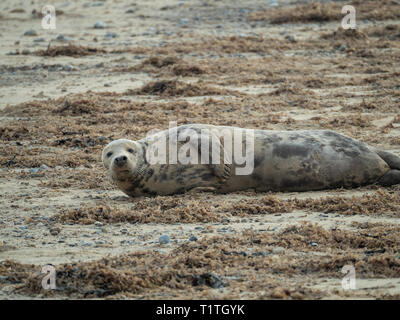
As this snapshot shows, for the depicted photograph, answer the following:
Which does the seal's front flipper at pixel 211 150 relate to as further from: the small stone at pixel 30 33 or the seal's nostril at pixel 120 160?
the small stone at pixel 30 33

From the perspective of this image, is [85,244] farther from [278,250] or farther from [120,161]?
[278,250]

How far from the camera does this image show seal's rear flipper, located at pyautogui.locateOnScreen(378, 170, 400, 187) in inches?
238

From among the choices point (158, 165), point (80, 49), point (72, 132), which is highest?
point (80, 49)

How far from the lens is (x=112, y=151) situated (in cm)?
627

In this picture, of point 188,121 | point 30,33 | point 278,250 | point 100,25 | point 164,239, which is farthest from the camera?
point 100,25

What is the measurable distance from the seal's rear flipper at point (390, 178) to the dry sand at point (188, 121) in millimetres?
110

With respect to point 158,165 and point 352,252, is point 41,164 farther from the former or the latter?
point 352,252

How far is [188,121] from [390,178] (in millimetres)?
2973

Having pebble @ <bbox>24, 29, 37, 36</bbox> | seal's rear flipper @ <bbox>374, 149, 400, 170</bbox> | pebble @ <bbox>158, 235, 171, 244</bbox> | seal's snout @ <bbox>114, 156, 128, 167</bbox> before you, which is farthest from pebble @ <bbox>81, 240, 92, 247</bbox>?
pebble @ <bbox>24, 29, 37, 36</bbox>

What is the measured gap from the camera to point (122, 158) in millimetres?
5961

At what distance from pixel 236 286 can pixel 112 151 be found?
2.55 meters

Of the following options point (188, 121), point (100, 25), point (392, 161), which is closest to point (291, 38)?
point (100, 25)

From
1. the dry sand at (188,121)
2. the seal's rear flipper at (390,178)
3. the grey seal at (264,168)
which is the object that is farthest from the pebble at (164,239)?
the seal's rear flipper at (390,178)

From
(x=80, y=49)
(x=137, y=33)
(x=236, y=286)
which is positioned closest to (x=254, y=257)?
(x=236, y=286)
